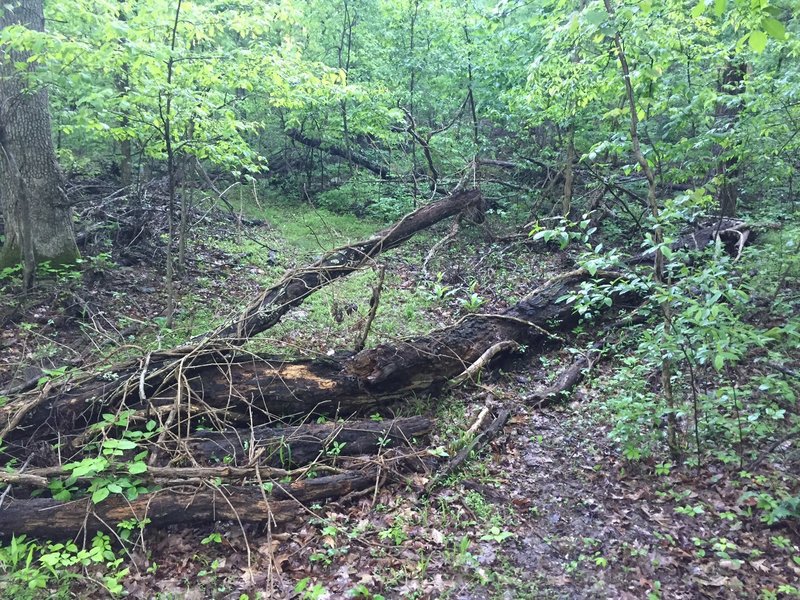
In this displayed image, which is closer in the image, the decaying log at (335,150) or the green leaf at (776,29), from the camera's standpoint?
the green leaf at (776,29)

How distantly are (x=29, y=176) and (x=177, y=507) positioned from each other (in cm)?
615

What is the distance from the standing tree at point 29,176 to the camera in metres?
6.75

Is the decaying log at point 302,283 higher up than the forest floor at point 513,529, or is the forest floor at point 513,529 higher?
the decaying log at point 302,283

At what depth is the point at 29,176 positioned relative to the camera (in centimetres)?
716

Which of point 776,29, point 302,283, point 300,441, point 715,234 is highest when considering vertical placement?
point 776,29

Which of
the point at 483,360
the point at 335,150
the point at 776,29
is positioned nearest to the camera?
the point at 776,29

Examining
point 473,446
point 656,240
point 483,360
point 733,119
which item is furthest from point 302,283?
point 733,119

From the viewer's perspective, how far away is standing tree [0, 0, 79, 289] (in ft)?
22.1

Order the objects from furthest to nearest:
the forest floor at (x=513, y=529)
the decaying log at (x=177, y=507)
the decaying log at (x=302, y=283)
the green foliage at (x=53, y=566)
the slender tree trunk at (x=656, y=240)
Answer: the decaying log at (x=302, y=283) → the slender tree trunk at (x=656, y=240) → the decaying log at (x=177, y=507) → the forest floor at (x=513, y=529) → the green foliage at (x=53, y=566)

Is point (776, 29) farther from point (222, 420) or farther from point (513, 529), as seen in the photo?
point (222, 420)

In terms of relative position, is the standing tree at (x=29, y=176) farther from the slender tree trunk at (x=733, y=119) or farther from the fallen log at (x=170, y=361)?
the slender tree trunk at (x=733, y=119)

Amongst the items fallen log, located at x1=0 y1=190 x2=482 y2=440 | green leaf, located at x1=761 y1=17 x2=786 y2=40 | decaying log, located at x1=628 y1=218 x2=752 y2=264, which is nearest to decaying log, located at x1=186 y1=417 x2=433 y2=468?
fallen log, located at x1=0 y1=190 x2=482 y2=440

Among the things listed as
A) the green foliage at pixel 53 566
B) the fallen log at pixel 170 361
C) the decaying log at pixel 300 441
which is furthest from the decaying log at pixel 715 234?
the green foliage at pixel 53 566

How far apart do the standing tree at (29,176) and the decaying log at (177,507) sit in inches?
172
